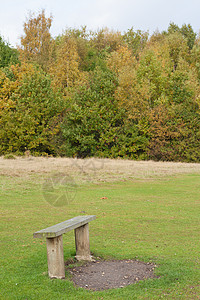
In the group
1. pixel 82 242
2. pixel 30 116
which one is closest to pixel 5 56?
pixel 30 116

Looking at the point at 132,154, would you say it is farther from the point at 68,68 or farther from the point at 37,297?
the point at 37,297

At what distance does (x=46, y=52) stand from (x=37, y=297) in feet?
169

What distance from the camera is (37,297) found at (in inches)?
178

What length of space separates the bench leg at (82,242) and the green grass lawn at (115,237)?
0.26 metres

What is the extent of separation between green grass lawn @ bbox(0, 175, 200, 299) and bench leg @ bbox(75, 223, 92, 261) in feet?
0.85

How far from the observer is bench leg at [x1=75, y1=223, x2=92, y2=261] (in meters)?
6.02

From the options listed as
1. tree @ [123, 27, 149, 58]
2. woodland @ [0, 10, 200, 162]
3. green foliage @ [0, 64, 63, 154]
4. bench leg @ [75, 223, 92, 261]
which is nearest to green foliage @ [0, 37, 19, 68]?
woodland @ [0, 10, 200, 162]

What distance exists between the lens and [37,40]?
169 feet

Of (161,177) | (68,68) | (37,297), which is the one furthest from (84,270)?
(68,68)

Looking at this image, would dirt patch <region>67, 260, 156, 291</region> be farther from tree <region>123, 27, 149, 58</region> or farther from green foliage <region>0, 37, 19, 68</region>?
tree <region>123, 27, 149, 58</region>

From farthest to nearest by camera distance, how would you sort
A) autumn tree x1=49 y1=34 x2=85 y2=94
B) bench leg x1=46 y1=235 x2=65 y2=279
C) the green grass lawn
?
1. autumn tree x1=49 y1=34 x2=85 y2=94
2. bench leg x1=46 y1=235 x2=65 y2=279
3. the green grass lawn

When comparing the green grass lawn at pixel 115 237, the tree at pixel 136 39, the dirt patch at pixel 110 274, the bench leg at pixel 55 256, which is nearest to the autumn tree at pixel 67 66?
the tree at pixel 136 39

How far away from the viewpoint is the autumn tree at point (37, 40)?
1980 inches

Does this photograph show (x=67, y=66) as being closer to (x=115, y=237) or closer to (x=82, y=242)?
(x=115, y=237)
